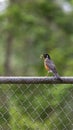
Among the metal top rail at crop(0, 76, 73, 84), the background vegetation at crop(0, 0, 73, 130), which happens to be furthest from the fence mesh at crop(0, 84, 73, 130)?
the background vegetation at crop(0, 0, 73, 130)

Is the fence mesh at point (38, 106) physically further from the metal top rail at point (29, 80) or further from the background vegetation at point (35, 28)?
the background vegetation at point (35, 28)

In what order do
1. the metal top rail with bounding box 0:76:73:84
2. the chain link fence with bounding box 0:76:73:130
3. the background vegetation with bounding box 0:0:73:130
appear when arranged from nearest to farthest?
1. the metal top rail with bounding box 0:76:73:84
2. the chain link fence with bounding box 0:76:73:130
3. the background vegetation with bounding box 0:0:73:130

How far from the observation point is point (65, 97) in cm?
436

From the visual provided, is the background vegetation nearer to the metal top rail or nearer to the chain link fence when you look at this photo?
the chain link fence

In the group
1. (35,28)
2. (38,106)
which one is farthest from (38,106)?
(35,28)

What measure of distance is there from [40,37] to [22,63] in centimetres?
220

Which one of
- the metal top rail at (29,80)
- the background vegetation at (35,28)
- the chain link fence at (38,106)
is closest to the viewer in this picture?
the metal top rail at (29,80)

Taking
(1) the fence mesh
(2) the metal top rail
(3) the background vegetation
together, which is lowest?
(3) the background vegetation

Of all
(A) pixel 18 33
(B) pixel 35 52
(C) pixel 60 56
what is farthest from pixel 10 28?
(C) pixel 60 56

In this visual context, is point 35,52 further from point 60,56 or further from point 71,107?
point 71,107

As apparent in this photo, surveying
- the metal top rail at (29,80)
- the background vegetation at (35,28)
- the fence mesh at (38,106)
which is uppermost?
the metal top rail at (29,80)

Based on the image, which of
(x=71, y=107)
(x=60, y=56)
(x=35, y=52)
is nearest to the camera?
(x=71, y=107)

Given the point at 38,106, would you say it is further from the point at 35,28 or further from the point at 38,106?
the point at 35,28

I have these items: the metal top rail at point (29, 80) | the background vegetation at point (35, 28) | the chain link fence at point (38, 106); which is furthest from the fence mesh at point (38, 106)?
the background vegetation at point (35, 28)
